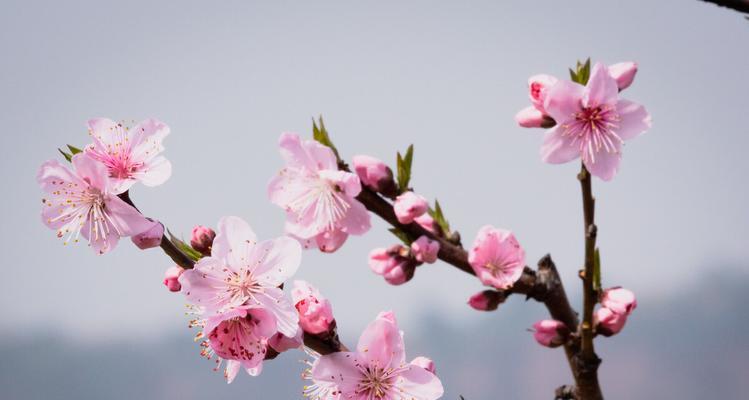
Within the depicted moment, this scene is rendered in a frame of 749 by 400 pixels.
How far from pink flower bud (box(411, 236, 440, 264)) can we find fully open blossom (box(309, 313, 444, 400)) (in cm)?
16

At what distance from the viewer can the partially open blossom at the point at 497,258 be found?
169cm

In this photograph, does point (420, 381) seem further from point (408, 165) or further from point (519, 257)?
point (408, 165)

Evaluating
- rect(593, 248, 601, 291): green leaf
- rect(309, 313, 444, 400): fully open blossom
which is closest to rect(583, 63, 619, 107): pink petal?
rect(593, 248, 601, 291): green leaf

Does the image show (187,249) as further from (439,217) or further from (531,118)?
(531,118)

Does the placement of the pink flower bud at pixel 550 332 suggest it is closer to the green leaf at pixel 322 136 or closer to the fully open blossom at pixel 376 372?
the fully open blossom at pixel 376 372

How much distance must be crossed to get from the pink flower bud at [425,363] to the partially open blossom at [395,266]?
199 millimetres

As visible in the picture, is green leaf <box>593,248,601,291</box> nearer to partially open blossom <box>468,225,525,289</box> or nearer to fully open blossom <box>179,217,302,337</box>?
partially open blossom <box>468,225,525,289</box>

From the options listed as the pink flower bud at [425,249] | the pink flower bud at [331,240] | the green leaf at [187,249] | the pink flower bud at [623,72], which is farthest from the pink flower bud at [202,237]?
the pink flower bud at [623,72]

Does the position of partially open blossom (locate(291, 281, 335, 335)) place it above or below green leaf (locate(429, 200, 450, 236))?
below

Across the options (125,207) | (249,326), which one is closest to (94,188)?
(125,207)

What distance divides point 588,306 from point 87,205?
115 centimetres

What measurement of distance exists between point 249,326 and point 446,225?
0.51m

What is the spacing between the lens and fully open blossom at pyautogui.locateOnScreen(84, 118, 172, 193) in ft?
5.79

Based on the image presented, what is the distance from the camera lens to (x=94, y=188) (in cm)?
172
